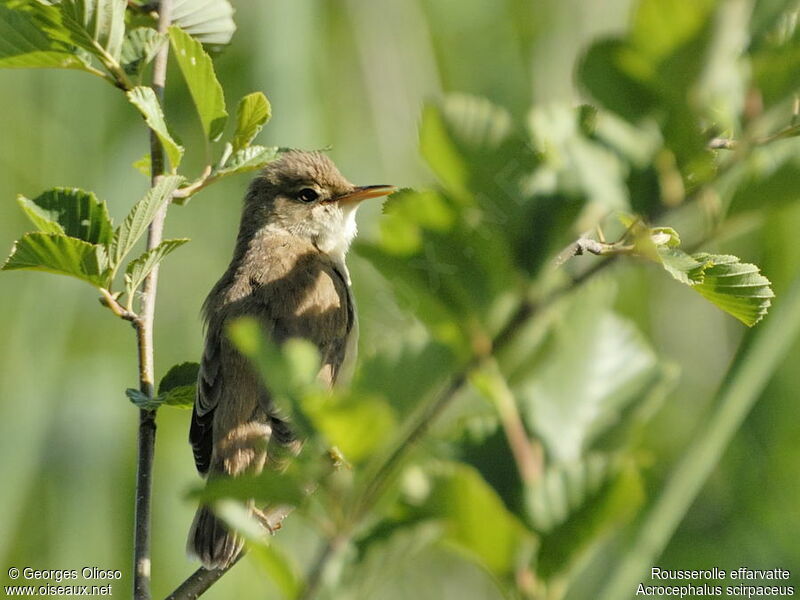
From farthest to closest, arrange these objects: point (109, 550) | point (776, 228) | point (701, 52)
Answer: point (109, 550) → point (776, 228) → point (701, 52)

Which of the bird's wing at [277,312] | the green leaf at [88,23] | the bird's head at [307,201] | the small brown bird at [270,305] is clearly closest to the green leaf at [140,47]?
the green leaf at [88,23]

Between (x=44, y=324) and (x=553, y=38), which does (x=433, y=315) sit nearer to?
(x=44, y=324)

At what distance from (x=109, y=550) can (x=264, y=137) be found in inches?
53.6

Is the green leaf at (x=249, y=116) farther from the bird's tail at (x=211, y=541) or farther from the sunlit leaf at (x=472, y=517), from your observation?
the sunlit leaf at (x=472, y=517)

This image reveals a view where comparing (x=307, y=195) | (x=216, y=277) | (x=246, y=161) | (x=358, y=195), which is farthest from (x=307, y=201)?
(x=246, y=161)

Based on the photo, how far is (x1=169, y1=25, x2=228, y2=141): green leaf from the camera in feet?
3.96

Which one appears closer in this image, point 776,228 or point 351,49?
point 776,228

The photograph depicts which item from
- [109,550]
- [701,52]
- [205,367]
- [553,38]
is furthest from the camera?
[553,38]

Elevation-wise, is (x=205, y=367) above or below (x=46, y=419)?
above

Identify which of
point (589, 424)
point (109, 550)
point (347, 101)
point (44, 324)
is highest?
point (589, 424)

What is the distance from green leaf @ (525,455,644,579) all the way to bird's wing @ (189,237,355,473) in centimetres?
156

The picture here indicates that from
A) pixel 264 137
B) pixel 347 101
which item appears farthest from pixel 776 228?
pixel 347 101

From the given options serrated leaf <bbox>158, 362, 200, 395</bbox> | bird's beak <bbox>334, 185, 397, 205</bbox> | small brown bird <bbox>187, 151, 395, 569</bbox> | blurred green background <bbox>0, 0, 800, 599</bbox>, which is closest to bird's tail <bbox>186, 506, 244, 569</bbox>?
small brown bird <bbox>187, 151, 395, 569</bbox>

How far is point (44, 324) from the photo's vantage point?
9.50ft
